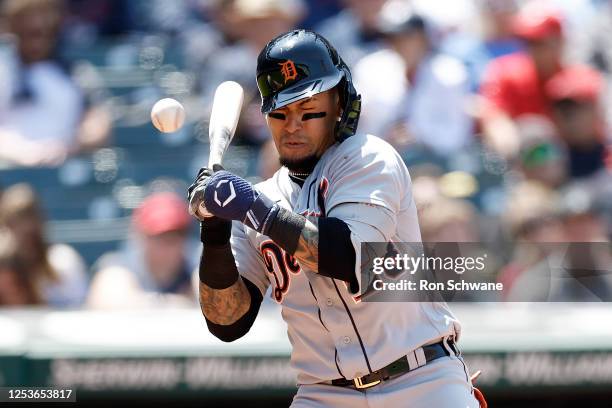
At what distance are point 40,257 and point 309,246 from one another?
2751 millimetres

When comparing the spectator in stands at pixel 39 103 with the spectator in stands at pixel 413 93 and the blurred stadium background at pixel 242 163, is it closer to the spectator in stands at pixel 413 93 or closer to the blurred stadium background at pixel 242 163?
the blurred stadium background at pixel 242 163

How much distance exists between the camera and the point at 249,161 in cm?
540

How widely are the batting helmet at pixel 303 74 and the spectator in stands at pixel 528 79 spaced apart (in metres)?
2.91

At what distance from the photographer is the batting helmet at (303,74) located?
2.54 metres

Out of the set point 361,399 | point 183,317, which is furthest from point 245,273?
point 183,317

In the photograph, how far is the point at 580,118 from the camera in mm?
5379

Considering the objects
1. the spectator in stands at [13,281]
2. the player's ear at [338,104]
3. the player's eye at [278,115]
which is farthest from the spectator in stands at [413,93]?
the player's eye at [278,115]

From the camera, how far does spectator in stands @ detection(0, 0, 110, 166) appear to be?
5.51 meters

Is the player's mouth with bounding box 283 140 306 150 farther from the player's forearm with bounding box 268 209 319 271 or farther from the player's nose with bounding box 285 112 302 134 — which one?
the player's forearm with bounding box 268 209 319 271

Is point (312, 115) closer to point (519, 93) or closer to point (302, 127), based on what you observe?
point (302, 127)

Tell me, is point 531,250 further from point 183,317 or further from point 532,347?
point 183,317

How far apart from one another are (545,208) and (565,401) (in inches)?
36.4

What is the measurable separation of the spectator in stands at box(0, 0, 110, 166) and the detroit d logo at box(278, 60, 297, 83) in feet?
10.5

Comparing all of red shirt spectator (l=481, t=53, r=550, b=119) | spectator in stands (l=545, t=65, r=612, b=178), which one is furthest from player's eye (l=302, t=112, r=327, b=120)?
red shirt spectator (l=481, t=53, r=550, b=119)
